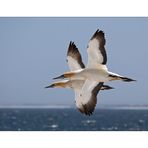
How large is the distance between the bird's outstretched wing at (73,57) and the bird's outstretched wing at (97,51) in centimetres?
28

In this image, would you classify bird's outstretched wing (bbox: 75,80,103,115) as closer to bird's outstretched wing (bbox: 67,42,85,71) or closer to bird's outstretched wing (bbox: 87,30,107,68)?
bird's outstretched wing (bbox: 87,30,107,68)

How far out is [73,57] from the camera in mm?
5250

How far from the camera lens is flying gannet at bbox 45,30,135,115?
A: 4.79 metres

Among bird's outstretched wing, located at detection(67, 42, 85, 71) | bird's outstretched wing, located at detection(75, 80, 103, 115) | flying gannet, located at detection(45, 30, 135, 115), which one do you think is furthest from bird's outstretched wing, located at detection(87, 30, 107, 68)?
bird's outstretched wing, located at detection(67, 42, 85, 71)

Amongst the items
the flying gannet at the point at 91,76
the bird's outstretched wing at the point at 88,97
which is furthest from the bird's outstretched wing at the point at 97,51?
the bird's outstretched wing at the point at 88,97

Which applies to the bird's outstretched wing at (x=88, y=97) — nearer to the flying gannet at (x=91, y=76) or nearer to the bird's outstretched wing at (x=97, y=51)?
the flying gannet at (x=91, y=76)

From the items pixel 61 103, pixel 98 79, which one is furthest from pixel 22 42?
pixel 98 79

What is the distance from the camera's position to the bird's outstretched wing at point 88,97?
4.90 m

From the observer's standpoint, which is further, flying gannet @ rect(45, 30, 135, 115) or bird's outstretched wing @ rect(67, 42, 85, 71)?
bird's outstretched wing @ rect(67, 42, 85, 71)

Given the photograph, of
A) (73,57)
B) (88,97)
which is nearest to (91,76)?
(88,97)

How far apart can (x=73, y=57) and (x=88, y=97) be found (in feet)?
1.56

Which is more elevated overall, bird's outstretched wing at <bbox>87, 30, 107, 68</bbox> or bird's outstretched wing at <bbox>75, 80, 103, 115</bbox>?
bird's outstretched wing at <bbox>87, 30, 107, 68</bbox>

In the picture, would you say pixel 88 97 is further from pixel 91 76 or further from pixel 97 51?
pixel 97 51

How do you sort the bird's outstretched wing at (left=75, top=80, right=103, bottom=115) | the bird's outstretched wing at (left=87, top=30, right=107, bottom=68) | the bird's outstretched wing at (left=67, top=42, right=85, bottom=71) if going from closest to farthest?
1. the bird's outstretched wing at (left=87, top=30, right=107, bottom=68)
2. the bird's outstretched wing at (left=75, top=80, right=103, bottom=115)
3. the bird's outstretched wing at (left=67, top=42, right=85, bottom=71)
